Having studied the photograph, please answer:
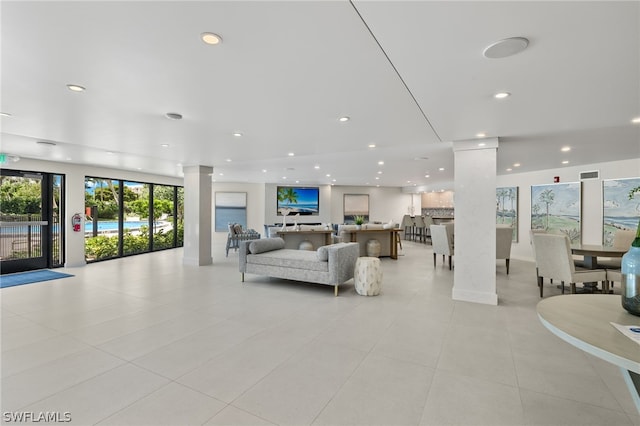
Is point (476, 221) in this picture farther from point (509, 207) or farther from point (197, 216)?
point (197, 216)

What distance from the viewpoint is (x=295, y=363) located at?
255cm

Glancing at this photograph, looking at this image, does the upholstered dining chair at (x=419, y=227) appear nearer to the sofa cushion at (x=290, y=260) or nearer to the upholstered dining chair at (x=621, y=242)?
the upholstered dining chair at (x=621, y=242)

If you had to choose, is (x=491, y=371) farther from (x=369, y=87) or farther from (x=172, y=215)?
(x=172, y=215)

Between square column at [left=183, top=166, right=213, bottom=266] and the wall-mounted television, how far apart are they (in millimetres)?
5625

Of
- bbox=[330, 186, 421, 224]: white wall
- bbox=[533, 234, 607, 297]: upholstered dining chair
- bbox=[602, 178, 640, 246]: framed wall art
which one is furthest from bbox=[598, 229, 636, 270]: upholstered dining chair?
bbox=[330, 186, 421, 224]: white wall

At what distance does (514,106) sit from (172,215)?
1032 centimetres

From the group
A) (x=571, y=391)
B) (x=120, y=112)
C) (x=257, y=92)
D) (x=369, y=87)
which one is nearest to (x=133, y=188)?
(x=120, y=112)

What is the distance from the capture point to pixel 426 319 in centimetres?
365

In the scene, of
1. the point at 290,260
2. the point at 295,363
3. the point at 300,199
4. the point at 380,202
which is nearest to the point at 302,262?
the point at 290,260

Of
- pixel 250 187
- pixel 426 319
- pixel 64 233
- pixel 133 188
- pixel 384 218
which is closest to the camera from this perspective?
pixel 426 319

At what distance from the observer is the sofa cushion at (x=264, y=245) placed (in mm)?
5441

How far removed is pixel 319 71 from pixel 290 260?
337cm

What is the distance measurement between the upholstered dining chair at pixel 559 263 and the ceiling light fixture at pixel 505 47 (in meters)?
3.57

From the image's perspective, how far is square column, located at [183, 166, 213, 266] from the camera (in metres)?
7.28
